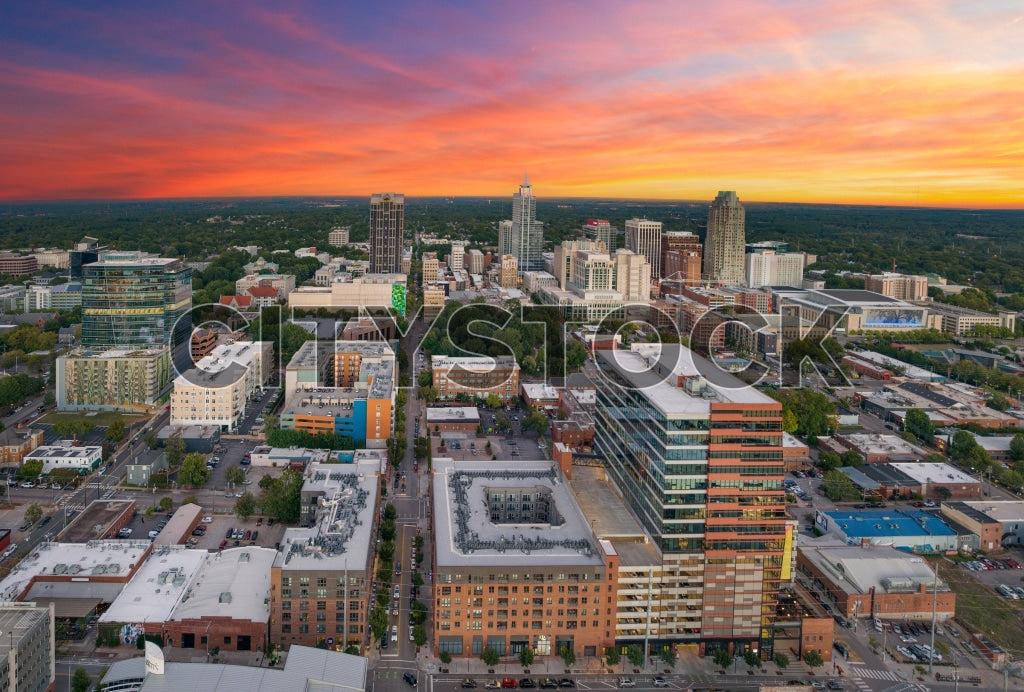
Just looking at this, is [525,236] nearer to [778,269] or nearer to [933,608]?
[778,269]

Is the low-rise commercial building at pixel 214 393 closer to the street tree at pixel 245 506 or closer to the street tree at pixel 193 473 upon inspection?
the street tree at pixel 193 473

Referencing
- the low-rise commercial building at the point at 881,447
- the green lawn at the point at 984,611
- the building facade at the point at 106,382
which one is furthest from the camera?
the building facade at the point at 106,382

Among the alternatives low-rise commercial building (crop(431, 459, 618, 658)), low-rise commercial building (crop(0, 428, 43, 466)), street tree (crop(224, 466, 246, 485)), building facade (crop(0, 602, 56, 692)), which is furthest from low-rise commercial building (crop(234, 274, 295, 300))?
building facade (crop(0, 602, 56, 692))

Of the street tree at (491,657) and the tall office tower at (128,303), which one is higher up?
the tall office tower at (128,303)

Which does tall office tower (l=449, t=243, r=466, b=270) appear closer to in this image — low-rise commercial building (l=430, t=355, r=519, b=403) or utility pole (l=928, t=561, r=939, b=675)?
low-rise commercial building (l=430, t=355, r=519, b=403)

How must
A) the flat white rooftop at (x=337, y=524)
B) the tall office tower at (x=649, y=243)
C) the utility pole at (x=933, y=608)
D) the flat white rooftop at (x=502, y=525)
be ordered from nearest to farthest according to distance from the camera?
the utility pole at (x=933, y=608)
the flat white rooftop at (x=502, y=525)
the flat white rooftop at (x=337, y=524)
the tall office tower at (x=649, y=243)

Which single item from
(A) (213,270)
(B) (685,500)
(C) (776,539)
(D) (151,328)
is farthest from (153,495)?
(A) (213,270)

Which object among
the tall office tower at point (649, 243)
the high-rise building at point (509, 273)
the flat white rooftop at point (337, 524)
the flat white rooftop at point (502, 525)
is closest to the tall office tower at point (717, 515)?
the flat white rooftop at point (502, 525)
